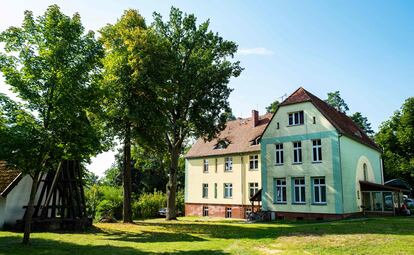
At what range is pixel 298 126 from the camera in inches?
1255

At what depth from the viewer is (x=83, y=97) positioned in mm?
15484

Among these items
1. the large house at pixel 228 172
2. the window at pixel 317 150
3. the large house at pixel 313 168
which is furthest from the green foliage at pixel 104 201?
the window at pixel 317 150

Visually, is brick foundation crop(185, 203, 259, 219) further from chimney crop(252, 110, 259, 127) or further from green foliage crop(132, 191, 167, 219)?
chimney crop(252, 110, 259, 127)

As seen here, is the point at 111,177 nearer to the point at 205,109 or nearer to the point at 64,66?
the point at 205,109

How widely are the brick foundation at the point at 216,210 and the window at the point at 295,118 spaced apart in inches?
404

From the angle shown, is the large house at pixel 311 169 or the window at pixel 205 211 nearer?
the large house at pixel 311 169

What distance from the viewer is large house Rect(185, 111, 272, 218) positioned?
127 ft

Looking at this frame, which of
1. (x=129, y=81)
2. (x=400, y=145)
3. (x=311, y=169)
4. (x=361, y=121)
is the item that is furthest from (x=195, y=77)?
(x=361, y=121)

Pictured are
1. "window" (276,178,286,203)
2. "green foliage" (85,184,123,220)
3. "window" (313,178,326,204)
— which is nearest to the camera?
"window" (313,178,326,204)

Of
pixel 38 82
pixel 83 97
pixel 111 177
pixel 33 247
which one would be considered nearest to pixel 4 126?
pixel 38 82

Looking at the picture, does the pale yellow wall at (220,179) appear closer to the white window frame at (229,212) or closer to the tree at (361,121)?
the white window frame at (229,212)

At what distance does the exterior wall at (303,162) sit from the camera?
2914cm

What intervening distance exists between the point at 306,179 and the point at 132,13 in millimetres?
20096

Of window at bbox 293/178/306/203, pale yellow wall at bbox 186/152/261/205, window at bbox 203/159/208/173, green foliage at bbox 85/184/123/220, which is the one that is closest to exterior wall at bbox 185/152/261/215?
pale yellow wall at bbox 186/152/261/205
